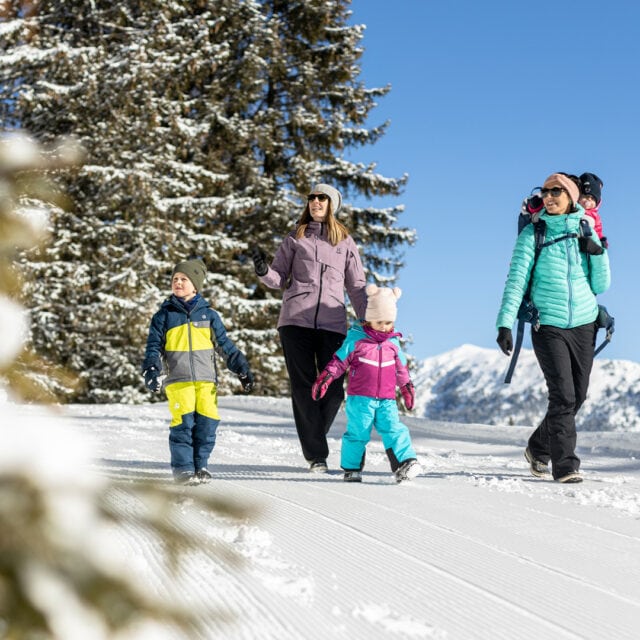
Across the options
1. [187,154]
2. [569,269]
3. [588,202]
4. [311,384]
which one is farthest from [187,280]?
[187,154]

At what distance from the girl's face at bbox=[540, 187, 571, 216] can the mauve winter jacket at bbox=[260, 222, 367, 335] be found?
5.08ft

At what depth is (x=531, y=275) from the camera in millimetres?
6113

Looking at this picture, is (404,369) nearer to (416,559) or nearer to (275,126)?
(416,559)

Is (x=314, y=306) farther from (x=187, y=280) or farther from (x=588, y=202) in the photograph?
(x=588, y=202)

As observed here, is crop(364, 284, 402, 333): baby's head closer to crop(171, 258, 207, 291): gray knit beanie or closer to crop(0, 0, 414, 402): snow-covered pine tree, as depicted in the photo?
crop(171, 258, 207, 291): gray knit beanie

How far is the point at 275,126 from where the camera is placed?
2205cm

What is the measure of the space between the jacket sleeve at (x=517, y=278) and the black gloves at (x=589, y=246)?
1.22 ft

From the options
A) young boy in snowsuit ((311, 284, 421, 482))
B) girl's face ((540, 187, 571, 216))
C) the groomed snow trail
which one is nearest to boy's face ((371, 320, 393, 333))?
young boy in snowsuit ((311, 284, 421, 482))

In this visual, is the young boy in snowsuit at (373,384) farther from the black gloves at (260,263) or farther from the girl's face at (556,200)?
the girl's face at (556,200)

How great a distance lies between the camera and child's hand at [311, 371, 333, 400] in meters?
5.78

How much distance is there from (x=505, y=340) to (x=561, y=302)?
0.51 meters

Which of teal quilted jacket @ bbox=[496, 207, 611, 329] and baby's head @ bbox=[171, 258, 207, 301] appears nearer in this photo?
baby's head @ bbox=[171, 258, 207, 301]

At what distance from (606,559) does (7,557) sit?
3402 millimetres

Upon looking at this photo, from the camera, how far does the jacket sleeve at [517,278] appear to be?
5.98 m
